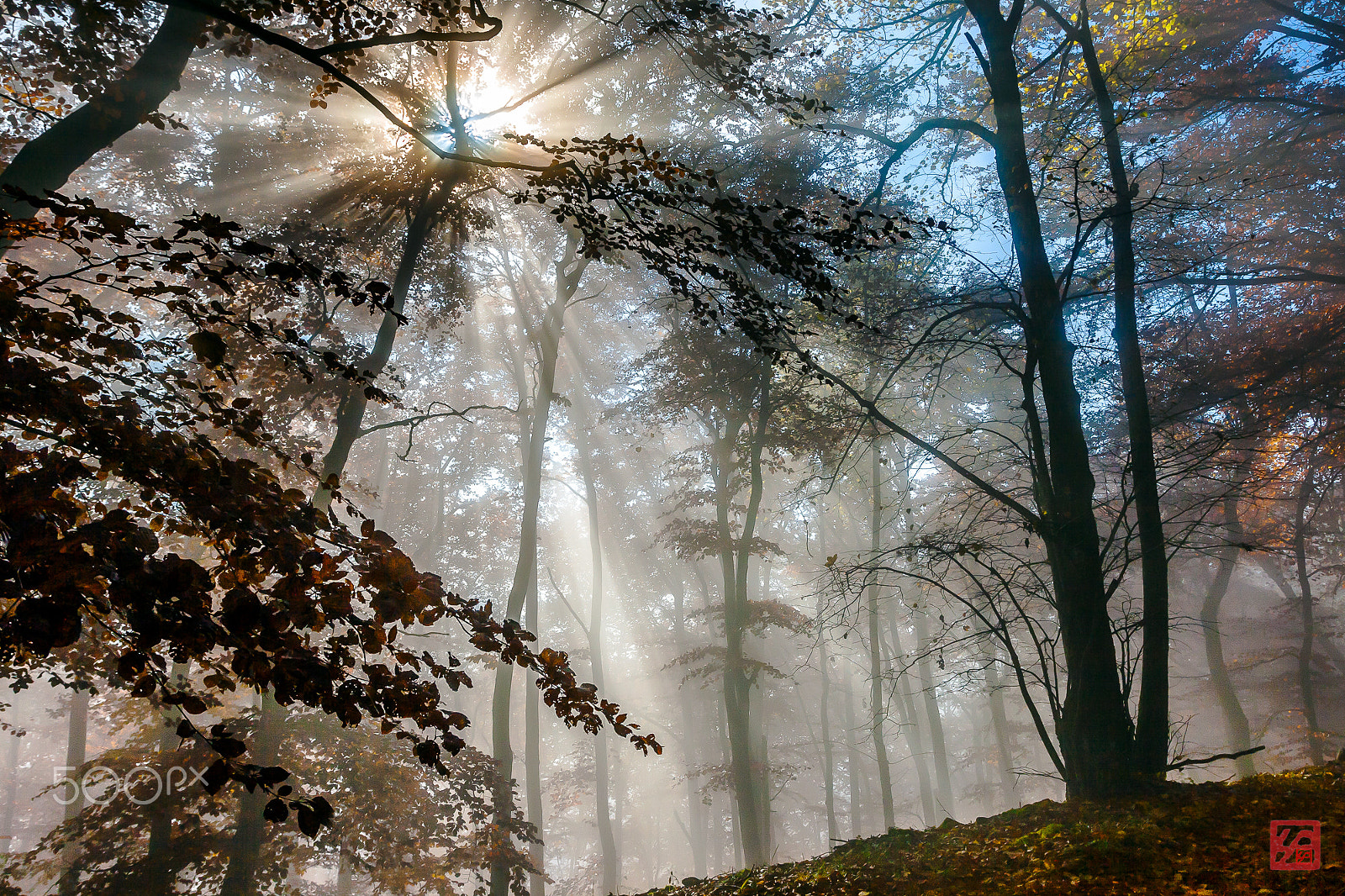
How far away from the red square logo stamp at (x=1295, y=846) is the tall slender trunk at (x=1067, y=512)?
4.47 ft

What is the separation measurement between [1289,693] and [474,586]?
91.7 ft

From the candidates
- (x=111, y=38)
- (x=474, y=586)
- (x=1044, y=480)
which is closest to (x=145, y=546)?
(x=1044, y=480)

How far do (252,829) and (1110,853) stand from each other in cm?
860

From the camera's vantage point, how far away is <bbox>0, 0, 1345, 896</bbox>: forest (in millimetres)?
2203

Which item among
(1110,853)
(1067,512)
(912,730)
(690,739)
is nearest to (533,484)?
(1067,512)

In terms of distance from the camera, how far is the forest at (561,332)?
2.20 metres

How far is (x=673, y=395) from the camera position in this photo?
42.3 ft

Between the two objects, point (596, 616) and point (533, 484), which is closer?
point (533, 484)

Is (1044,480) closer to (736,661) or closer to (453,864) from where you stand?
(736,661)

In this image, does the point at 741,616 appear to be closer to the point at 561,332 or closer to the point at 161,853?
the point at 561,332

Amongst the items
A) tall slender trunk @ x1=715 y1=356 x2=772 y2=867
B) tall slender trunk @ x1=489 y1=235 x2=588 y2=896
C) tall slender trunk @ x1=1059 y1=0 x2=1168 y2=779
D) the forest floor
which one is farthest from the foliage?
tall slender trunk @ x1=489 y1=235 x2=588 y2=896

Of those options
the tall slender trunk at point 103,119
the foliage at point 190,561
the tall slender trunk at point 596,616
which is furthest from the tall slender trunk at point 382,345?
the tall slender trunk at point 596,616

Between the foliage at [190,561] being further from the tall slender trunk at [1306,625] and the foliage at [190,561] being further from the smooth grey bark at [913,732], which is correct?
the smooth grey bark at [913,732]

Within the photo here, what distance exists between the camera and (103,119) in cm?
523
